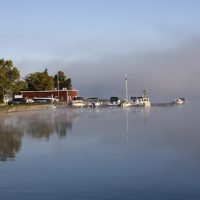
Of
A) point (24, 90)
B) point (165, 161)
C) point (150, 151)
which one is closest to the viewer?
point (165, 161)

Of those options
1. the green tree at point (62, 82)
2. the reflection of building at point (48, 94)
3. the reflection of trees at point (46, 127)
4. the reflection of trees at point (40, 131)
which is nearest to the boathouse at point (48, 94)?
the reflection of building at point (48, 94)

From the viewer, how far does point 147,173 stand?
17.2 metres

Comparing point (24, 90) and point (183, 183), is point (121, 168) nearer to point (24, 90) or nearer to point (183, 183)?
point (183, 183)

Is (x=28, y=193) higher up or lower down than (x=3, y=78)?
lower down

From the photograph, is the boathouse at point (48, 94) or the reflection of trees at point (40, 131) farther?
the boathouse at point (48, 94)

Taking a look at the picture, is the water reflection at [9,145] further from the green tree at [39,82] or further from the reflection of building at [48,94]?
the green tree at [39,82]

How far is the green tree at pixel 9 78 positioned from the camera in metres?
83.8

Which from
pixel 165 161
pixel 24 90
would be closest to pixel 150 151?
pixel 165 161

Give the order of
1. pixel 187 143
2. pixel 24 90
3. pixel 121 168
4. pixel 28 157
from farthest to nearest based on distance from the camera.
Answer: pixel 24 90, pixel 187 143, pixel 28 157, pixel 121 168

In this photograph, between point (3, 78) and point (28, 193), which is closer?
point (28, 193)

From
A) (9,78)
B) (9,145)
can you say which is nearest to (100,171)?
(9,145)

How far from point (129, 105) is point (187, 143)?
75.4 m

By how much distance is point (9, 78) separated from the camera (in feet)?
278

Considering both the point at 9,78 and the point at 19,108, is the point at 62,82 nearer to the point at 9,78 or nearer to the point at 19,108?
the point at 9,78
